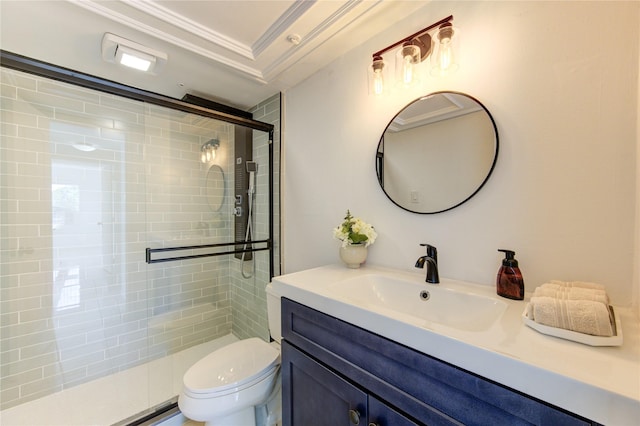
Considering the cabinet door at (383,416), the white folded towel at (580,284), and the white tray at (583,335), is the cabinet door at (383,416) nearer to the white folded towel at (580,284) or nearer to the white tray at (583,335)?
the white tray at (583,335)

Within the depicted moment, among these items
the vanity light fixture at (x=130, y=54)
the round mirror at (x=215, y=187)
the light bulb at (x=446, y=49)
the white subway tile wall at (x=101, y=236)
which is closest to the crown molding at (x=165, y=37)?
the vanity light fixture at (x=130, y=54)

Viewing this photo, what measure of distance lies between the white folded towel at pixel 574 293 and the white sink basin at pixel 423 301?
0.46ft

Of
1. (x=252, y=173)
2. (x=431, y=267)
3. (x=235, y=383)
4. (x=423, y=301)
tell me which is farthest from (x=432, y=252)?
(x=252, y=173)

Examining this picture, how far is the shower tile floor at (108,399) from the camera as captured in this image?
1520mm

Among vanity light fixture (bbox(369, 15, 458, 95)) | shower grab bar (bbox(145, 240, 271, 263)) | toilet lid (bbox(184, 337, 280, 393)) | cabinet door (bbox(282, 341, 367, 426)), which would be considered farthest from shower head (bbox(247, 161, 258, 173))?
cabinet door (bbox(282, 341, 367, 426))

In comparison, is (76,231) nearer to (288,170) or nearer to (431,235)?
(288,170)

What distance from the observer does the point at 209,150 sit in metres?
2.05

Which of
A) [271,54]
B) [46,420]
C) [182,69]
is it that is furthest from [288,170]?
[46,420]

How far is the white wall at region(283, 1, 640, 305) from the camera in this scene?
749mm

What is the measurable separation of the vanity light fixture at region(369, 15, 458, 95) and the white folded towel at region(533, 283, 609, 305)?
870mm

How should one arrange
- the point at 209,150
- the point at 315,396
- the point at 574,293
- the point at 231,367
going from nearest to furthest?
the point at 574,293 < the point at 315,396 < the point at 231,367 < the point at 209,150

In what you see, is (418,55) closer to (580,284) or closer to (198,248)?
(580,284)

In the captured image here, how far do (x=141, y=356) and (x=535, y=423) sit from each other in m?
2.47

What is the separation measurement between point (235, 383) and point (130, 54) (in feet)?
5.99
